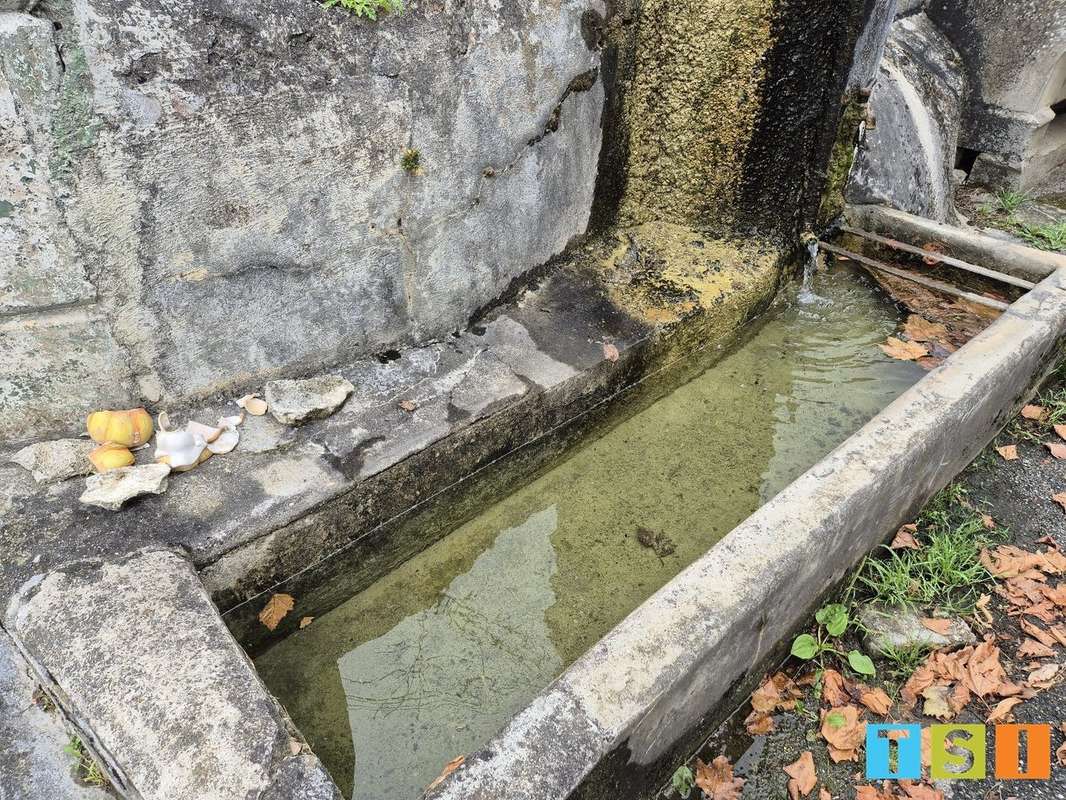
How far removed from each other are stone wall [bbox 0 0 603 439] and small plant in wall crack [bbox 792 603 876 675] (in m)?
1.89

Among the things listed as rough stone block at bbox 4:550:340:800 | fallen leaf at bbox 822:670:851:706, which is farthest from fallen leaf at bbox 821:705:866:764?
rough stone block at bbox 4:550:340:800

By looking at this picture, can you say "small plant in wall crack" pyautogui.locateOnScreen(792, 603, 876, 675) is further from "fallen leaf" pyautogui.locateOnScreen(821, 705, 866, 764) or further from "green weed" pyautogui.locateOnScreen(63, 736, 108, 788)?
"green weed" pyautogui.locateOnScreen(63, 736, 108, 788)

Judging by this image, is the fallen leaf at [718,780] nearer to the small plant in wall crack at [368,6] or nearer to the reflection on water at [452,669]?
the reflection on water at [452,669]

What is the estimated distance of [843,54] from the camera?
318 centimetres

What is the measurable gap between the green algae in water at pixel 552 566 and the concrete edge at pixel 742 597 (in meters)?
0.56

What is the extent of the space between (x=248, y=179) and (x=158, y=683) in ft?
5.07

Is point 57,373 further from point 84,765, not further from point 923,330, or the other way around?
point 923,330

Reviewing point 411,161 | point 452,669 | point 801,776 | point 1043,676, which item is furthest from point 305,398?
point 1043,676

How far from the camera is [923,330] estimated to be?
3.80m

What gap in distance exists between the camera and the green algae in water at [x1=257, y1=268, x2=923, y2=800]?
218 centimetres

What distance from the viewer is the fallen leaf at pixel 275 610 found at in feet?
7.52

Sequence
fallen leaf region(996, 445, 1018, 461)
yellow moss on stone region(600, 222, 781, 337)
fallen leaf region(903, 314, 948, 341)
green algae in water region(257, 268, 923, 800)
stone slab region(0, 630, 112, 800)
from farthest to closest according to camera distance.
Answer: fallen leaf region(903, 314, 948, 341) → yellow moss on stone region(600, 222, 781, 337) → fallen leaf region(996, 445, 1018, 461) → green algae in water region(257, 268, 923, 800) → stone slab region(0, 630, 112, 800)

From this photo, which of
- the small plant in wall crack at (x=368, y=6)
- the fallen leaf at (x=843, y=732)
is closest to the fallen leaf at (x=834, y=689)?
the fallen leaf at (x=843, y=732)

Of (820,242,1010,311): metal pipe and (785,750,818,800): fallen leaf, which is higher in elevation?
(820,242,1010,311): metal pipe
